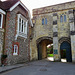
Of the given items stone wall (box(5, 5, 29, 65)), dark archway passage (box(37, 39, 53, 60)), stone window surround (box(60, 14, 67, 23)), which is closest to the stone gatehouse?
stone window surround (box(60, 14, 67, 23))

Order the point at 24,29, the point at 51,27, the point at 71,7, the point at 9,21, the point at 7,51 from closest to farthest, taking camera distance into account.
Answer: the point at 7,51
the point at 9,21
the point at 24,29
the point at 71,7
the point at 51,27

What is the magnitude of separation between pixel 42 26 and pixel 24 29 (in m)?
4.24

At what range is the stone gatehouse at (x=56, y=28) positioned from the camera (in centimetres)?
1594

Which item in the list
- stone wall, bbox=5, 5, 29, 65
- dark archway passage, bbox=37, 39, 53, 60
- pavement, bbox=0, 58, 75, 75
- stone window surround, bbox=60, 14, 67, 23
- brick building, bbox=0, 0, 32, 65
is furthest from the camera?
dark archway passage, bbox=37, 39, 53, 60

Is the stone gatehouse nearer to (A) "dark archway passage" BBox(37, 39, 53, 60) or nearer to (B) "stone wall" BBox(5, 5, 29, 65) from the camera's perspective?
(A) "dark archway passage" BBox(37, 39, 53, 60)

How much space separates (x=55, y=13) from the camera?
1720 centimetres

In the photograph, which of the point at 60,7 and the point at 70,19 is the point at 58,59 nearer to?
the point at 70,19

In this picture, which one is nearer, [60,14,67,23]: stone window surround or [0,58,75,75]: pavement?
[0,58,75,75]: pavement

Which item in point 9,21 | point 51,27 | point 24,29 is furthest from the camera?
point 51,27

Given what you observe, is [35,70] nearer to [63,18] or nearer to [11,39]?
[11,39]

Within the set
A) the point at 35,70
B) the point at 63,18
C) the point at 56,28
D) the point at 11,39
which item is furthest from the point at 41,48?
the point at 35,70

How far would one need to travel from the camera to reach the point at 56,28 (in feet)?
54.4

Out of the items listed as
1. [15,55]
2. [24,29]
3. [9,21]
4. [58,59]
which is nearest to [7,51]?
[15,55]

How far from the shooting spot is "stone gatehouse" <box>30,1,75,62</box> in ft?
52.3
